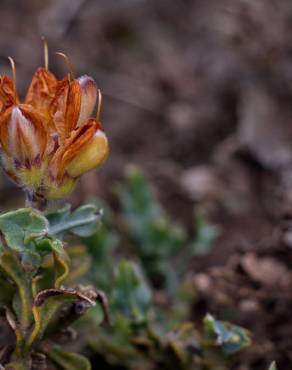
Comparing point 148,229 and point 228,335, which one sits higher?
point 228,335

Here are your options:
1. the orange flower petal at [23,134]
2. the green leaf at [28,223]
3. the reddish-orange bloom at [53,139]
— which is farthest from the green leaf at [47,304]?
the orange flower petal at [23,134]

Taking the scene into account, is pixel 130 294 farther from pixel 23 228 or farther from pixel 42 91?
pixel 42 91

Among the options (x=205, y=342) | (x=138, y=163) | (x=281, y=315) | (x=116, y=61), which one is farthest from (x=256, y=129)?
(x=205, y=342)

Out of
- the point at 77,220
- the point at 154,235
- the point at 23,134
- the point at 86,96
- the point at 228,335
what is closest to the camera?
the point at 23,134

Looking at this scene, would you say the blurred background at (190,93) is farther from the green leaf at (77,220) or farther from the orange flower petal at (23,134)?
the orange flower petal at (23,134)

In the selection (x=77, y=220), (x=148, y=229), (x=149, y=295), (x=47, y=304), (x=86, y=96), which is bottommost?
(x=148, y=229)

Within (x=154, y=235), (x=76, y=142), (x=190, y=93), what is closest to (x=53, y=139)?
(x=76, y=142)
